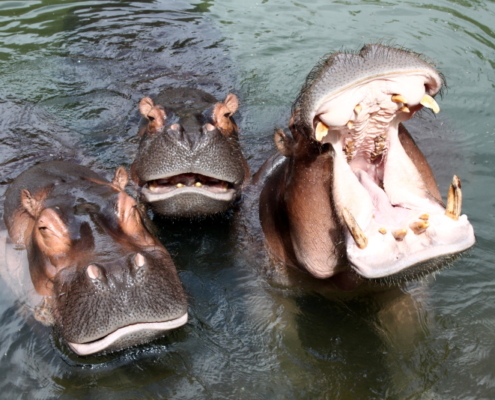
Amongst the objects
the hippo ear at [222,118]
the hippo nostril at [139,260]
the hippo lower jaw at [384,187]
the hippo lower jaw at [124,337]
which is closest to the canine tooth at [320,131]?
the hippo lower jaw at [384,187]

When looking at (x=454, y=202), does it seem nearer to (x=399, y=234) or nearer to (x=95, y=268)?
(x=399, y=234)

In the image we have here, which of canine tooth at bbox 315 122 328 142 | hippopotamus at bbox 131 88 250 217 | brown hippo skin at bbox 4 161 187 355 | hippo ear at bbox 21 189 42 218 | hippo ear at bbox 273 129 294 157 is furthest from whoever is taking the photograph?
hippopotamus at bbox 131 88 250 217

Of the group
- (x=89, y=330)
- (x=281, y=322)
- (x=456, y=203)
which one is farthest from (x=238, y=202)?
(x=456, y=203)

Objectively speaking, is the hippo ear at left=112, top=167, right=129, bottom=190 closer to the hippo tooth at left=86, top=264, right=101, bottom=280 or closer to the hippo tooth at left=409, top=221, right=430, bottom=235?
the hippo tooth at left=86, top=264, right=101, bottom=280

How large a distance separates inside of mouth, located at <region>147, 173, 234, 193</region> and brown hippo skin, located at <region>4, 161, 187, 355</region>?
371mm

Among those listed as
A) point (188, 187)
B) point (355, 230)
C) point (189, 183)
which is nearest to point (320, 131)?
point (355, 230)

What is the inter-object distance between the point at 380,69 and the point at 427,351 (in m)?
1.92

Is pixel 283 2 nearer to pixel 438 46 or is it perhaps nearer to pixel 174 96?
pixel 438 46

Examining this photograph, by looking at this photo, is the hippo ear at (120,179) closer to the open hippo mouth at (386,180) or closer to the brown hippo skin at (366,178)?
the brown hippo skin at (366,178)

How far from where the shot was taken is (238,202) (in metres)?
5.13

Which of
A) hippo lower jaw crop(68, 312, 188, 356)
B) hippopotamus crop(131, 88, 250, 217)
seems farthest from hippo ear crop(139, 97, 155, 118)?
hippo lower jaw crop(68, 312, 188, 356)

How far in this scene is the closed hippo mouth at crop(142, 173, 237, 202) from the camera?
15.1ft

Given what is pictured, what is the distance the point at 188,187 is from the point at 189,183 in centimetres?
14

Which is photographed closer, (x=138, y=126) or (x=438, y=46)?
(x=138, y=126)
